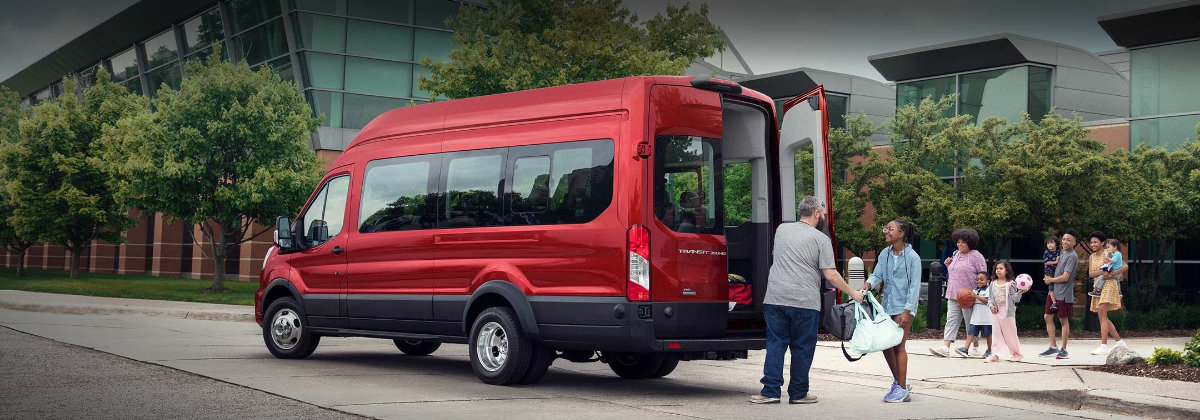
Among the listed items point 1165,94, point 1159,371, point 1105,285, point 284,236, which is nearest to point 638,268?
point 284,236

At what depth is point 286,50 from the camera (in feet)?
120

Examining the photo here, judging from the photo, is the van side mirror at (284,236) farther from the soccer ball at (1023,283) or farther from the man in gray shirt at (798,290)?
the soccer ball at (1023,283)

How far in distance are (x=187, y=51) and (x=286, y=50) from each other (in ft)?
27.5

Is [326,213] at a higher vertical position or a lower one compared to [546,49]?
lower

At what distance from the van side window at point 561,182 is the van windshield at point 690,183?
0.45 metres

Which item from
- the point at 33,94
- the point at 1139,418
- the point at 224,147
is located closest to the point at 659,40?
the point at 224,147

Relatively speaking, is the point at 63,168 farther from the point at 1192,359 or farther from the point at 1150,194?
the point at 1192,359

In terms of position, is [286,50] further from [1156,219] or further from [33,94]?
[33,94]

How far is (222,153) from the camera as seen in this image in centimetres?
2883

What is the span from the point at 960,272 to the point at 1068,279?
4.66 ft

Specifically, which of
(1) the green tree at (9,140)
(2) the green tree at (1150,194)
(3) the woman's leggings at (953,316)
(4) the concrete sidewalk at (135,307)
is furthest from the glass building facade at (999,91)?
(1) the green tree at (9,140)

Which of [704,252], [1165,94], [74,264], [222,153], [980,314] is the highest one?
[1165,94]

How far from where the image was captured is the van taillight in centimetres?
889

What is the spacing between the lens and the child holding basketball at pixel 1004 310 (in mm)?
13539
